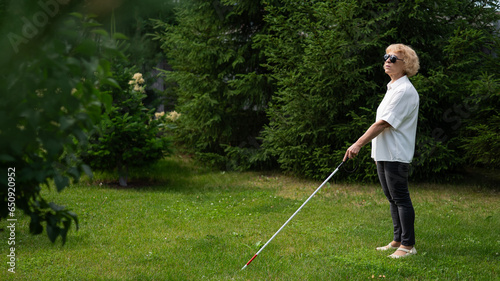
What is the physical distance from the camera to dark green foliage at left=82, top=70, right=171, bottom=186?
22.0 ft

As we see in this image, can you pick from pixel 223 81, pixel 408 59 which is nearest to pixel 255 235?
pixel 408 59

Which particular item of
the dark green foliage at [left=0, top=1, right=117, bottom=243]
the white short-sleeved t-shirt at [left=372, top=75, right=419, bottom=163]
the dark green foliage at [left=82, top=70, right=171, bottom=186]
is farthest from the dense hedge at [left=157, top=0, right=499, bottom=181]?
the dark green foliage at [left=0, top=1, right=117, bottom=243]

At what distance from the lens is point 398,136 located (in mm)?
3602

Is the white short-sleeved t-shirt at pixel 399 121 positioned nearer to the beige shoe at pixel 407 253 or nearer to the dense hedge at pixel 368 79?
the beige shoe at pixel 407 253

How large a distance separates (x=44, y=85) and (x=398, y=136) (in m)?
2.82

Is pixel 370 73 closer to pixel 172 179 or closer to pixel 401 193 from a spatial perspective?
pixel 172 179

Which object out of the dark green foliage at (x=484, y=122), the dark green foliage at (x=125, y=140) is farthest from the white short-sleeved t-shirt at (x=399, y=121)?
the dark green foliage at (x=125, y=140)

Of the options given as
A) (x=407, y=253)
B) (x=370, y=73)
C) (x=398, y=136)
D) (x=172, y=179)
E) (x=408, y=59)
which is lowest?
(x=172, y=179)

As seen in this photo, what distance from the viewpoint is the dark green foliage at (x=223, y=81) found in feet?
28.1

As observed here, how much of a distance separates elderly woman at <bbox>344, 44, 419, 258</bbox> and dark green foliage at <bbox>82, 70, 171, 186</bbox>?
13.3ft

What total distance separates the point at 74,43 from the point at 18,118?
1.07 ft

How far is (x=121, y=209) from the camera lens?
18.2 ft

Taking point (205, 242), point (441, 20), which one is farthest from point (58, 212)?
point (441, 20)

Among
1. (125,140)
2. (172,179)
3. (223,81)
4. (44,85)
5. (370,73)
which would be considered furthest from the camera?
(223,81)
